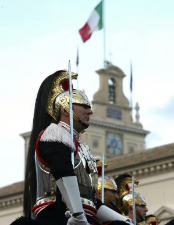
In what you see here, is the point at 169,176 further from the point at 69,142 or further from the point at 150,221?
the point at 69,142

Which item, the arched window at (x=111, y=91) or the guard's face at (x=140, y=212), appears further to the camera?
the arched window at (x=111, y=91)

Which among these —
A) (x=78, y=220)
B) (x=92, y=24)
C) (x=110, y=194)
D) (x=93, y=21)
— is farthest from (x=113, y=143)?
(x=78, y=220)

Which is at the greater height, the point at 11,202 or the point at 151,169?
the point at 11,202

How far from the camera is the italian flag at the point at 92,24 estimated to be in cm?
5759

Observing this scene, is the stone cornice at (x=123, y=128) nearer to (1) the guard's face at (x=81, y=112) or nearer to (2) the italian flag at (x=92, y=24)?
(2) the italian flag at (x=92, y=24)

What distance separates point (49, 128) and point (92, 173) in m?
0.48

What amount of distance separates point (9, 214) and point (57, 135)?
35928 millimetres

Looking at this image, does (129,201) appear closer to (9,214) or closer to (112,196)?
(112,196)

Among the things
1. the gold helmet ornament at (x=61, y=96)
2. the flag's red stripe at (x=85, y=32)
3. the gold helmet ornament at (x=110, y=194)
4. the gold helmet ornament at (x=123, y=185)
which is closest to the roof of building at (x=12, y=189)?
the flag's red stripe at (x=85, y=32)

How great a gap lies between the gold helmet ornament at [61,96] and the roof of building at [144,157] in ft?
102

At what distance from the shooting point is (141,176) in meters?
40.9

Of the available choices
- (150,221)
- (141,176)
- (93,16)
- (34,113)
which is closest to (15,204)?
(141,176)

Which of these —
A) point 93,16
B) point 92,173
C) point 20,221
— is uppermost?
point 93,16

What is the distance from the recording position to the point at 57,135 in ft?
28.5
